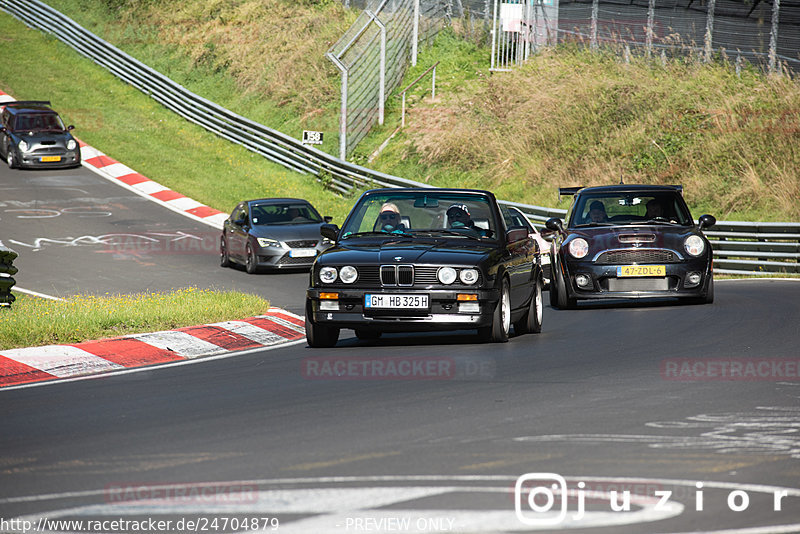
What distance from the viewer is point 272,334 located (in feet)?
41.0

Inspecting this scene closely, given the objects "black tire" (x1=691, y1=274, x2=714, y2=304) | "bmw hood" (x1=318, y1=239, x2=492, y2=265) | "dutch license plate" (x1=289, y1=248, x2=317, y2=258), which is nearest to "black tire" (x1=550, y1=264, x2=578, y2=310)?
"black tire" (x1=691, y1=274, x2=714, y2=304)

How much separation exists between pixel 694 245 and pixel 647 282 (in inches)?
31.1

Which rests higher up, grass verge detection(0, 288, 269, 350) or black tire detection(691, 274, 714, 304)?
grass verge detection(0, 288, 269, 350)

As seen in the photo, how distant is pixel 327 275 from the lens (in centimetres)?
1090

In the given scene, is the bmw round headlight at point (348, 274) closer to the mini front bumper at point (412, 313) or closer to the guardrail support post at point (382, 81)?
the mini front bumper at point (412, 313)

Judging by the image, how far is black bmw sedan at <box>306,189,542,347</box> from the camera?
1070cm

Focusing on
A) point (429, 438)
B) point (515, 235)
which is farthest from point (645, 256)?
point (429, 438)

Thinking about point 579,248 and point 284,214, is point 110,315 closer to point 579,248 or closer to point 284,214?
point 579,248

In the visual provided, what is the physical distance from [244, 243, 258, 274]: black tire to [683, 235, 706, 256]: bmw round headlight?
958 cm

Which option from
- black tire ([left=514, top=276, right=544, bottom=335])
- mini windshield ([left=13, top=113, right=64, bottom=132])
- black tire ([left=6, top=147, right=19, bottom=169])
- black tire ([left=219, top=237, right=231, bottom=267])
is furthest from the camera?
black tire ([left=6, top=147, right=19, bottom=169])

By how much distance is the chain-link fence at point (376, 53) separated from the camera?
34750 millimetres

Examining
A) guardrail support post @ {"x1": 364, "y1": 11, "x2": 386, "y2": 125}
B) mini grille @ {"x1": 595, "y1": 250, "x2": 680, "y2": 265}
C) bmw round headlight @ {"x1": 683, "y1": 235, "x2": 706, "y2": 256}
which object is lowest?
mini grille @ {"x1": 595, "y1": 250, "x2": 680, "y2": 265}

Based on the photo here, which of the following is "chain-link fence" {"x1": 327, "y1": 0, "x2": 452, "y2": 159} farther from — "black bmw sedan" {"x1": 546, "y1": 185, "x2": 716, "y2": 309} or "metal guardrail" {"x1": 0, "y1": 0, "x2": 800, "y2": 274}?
"black bmw sedan" {"x1": 546, "y1": 185, "x2": 716, "y2": 309}

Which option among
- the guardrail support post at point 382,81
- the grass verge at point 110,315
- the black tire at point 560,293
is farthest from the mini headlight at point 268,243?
the guardrail support post at point 382,81
